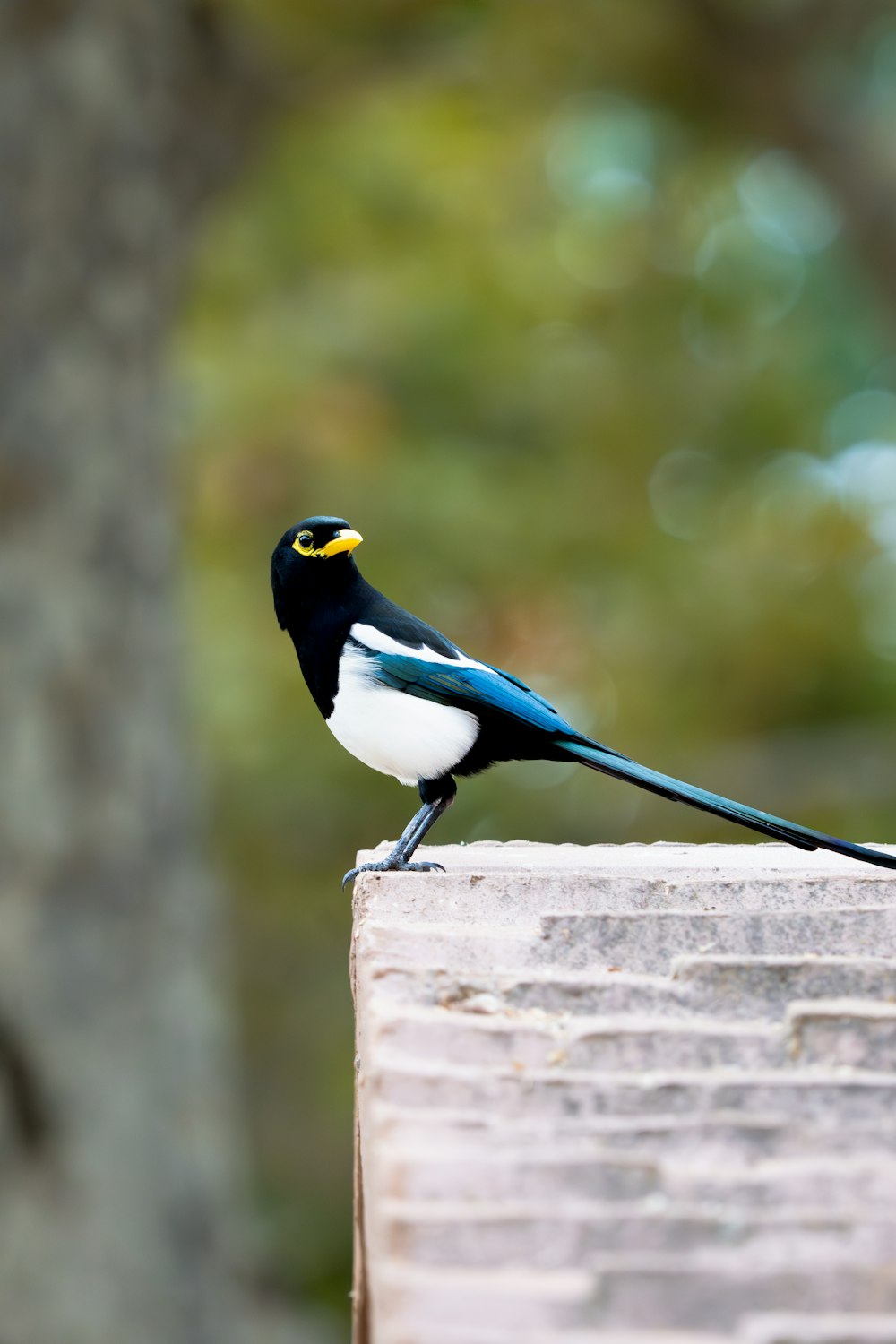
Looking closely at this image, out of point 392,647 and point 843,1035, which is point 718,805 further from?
point 843,1035

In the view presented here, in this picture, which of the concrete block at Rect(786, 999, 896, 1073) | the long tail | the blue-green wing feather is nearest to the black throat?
the blue-green wing feather

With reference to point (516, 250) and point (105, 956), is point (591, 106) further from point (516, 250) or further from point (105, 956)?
point (105, 956)

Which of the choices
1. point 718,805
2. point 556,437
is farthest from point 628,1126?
point 556,437

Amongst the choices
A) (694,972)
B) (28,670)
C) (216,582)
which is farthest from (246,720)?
(694,972)

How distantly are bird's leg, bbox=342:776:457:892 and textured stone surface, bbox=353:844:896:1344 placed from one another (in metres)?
0.59

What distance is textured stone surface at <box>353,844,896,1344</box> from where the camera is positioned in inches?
54.4

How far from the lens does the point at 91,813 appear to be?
8859 millimetres

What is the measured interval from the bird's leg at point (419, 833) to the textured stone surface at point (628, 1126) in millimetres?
588

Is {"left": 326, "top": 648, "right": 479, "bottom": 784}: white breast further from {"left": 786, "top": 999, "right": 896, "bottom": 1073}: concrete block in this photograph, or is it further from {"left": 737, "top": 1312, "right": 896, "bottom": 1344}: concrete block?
{"left": 737, "top": 1312, "right": 896, "bottom": 1344}: concrete block

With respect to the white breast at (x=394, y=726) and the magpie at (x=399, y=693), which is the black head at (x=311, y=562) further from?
the white breast at (x=394, y=726)

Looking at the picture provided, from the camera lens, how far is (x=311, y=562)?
314 cm

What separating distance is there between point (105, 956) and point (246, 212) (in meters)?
6.51

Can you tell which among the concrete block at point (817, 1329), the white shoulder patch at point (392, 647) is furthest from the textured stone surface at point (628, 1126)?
the white shoulder patch at point (392, 647)

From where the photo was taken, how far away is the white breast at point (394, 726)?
122 inches
